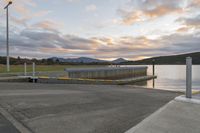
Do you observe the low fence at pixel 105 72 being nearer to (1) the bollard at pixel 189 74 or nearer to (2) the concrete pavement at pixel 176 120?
(1) the bollard at pixel 189 74

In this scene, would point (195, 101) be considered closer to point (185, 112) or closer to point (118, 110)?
point (185, 112)

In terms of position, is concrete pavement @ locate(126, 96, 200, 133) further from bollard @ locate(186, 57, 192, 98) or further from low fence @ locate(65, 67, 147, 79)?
low fence @ locate(65, 67, 147, 79)

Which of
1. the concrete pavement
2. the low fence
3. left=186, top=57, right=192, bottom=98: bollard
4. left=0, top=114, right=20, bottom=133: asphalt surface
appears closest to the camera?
the concrete pavement

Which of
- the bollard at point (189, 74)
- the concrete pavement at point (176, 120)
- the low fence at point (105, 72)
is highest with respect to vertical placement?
the bollard at point (189, 74)

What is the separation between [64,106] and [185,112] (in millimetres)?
4275

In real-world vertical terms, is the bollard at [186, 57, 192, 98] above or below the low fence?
above

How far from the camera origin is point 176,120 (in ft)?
16.2

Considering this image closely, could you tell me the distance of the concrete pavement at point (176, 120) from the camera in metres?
4.60

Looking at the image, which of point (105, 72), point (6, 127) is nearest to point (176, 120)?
point (6, 127)

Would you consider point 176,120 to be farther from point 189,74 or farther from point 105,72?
point 105,72

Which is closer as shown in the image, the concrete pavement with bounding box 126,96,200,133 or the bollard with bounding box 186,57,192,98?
the concrete pavement with bounding box 126,96,200,133

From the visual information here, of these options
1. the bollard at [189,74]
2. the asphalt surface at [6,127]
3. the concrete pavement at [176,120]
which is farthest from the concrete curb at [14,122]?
the bollard at [189,74]

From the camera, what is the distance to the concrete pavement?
460 cm

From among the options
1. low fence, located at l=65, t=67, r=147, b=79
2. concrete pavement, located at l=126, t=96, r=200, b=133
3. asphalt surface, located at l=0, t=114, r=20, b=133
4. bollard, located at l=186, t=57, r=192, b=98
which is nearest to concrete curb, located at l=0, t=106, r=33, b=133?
asphalt surface, located at l=0, t=114, r=20, b=133
